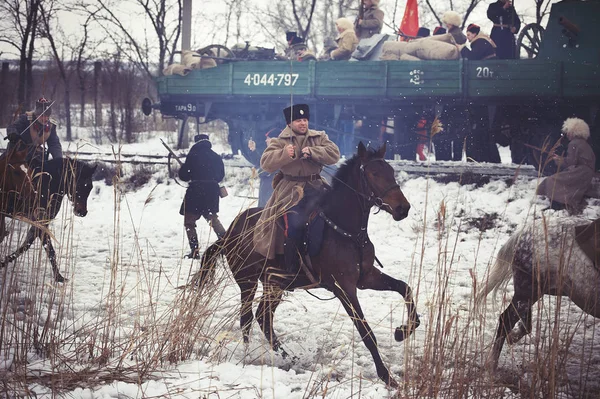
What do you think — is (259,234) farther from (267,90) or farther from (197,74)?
(197,74)

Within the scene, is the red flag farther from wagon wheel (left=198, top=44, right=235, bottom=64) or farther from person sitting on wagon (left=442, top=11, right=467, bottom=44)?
wagon wheel (left=198, top=44, right=235, bottom=64)

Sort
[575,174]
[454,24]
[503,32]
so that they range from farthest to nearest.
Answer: [454,24]
[503,32]
[575,174]

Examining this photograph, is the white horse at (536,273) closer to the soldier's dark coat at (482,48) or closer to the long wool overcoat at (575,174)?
the long wool overcoat at (575,174)

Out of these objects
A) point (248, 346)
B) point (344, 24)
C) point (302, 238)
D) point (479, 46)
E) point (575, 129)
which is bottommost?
point (248, 346)

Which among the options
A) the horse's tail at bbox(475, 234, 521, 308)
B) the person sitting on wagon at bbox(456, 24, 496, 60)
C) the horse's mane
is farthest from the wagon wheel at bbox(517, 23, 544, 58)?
the horse's mane

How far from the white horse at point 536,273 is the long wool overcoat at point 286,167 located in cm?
149

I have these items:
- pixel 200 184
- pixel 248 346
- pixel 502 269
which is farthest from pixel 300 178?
pixel 200 184

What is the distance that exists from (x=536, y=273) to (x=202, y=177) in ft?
16.4

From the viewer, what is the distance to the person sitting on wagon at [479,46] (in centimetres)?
1180

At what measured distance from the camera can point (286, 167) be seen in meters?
4.78

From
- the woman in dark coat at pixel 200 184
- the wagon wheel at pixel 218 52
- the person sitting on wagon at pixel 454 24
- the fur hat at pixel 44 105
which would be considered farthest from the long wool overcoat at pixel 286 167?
the wagon wheel at pixel 218 52

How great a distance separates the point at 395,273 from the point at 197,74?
762cm

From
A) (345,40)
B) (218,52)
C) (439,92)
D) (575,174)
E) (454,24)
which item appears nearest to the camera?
(575,174)

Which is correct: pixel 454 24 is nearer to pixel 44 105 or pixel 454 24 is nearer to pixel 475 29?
pixel 475 29
